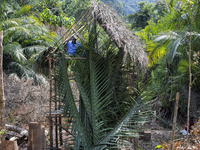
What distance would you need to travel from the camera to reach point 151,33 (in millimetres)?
11680

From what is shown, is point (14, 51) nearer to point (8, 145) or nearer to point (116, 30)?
point (116, 30)

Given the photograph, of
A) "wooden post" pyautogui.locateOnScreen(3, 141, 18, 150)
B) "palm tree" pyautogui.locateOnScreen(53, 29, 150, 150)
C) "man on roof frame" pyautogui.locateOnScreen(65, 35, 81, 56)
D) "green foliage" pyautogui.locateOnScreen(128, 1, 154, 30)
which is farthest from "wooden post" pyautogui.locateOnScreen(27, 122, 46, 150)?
"green foliage" pyautogui.locateOnScreen(128, 1, 154, 30)

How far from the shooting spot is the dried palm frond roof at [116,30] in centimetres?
418

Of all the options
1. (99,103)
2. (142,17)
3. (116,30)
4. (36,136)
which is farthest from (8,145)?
(142,17)

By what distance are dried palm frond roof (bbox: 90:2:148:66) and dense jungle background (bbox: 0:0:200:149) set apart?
0.48 feet

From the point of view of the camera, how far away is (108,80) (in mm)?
4016

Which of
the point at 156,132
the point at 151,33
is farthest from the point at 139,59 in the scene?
the point at 151,33

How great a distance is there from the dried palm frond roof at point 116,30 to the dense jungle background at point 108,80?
148mm

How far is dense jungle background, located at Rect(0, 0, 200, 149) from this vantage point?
3789 millimetres

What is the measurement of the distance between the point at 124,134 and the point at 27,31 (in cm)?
706

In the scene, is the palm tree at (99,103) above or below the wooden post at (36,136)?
above

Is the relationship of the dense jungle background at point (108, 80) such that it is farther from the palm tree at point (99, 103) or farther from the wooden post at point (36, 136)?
the wooden post at point (36, 136)

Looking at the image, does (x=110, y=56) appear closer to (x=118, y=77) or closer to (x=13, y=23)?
(x=118, y=77)

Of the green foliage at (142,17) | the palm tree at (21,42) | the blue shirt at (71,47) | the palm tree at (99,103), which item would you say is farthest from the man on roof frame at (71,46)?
Answer: the green foliage at (142,17)
